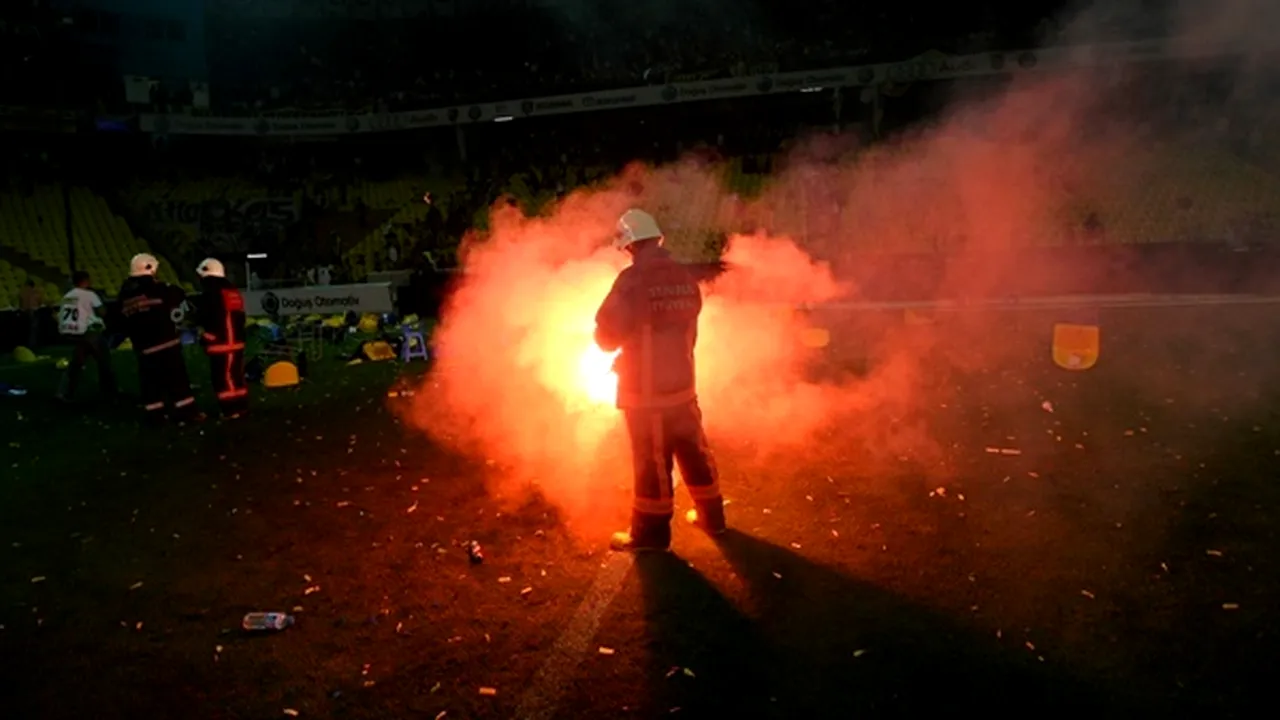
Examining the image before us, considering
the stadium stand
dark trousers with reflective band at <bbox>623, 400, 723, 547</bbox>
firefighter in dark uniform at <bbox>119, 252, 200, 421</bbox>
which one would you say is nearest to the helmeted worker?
firefighter in dark uniform at <bbox>119, 252, 200, 421</bbox>

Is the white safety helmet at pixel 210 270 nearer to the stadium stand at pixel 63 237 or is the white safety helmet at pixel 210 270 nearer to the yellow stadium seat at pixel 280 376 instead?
the yellow stadium seat at pixel 280 376

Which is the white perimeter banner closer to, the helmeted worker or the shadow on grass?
the helmeted worker

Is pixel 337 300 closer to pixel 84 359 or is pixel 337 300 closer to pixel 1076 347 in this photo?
pixel 84 359

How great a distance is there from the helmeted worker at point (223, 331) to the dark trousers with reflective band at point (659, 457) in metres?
5.69

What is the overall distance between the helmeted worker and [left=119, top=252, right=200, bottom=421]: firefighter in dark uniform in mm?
278

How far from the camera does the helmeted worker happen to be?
8992 mm

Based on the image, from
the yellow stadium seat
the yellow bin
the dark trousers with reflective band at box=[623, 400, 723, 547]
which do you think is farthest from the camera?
the yellow stadium seat

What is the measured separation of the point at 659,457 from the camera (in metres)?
4.97

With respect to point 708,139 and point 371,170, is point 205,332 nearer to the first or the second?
point 708,139

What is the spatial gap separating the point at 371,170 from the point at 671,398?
81.1 feet

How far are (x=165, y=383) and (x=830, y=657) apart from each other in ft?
25.2

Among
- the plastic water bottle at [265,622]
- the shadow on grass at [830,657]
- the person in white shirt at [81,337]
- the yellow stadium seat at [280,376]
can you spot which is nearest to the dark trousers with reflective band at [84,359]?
the person in white shirt at [81,337]

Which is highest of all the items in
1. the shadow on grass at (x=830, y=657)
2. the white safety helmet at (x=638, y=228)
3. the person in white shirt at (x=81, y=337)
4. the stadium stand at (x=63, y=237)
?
the stadium stand at (x=63, y=237)

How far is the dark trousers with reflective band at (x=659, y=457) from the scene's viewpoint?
4.96 m
